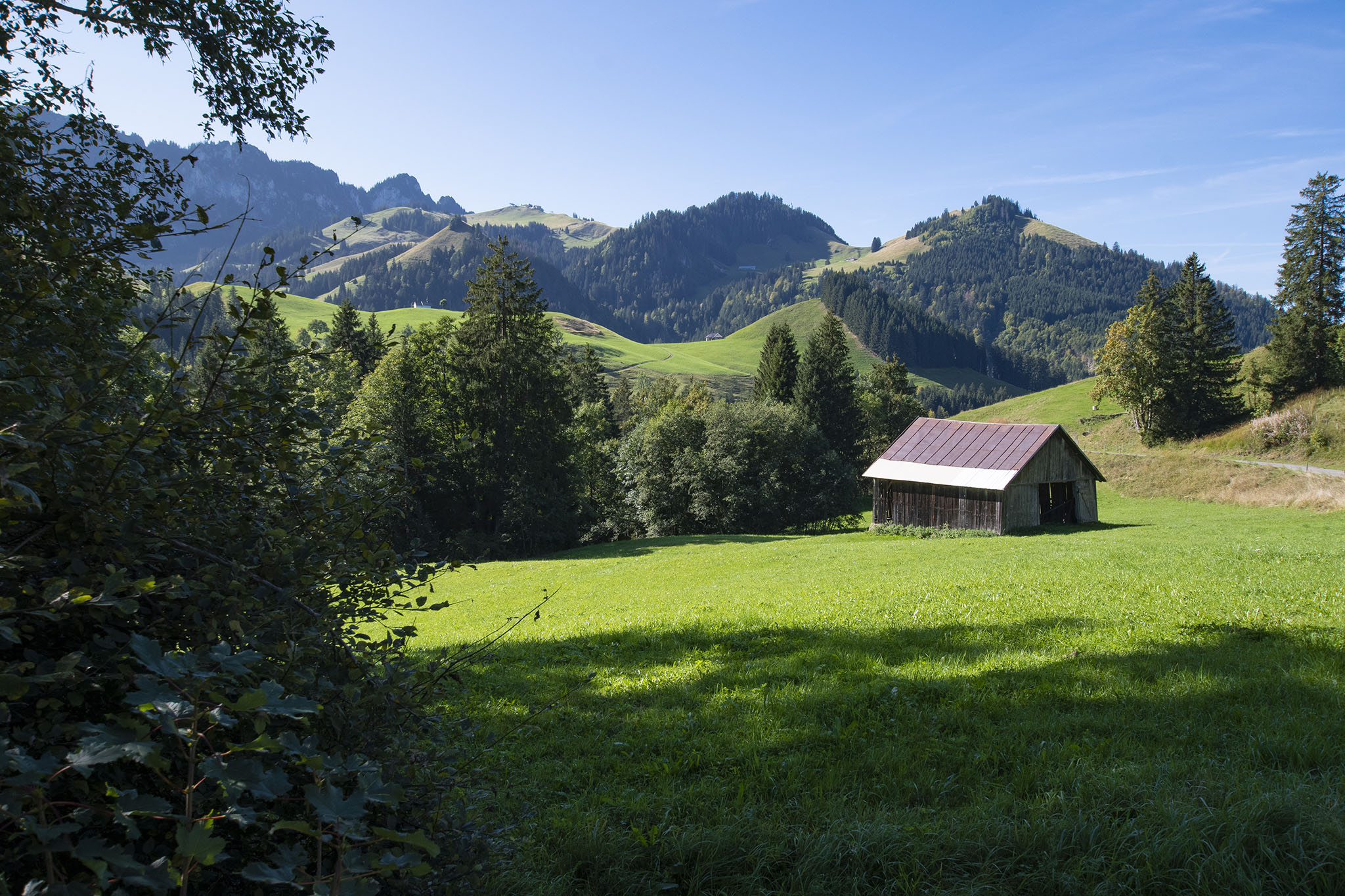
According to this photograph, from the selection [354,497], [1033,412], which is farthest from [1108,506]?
[354,497]

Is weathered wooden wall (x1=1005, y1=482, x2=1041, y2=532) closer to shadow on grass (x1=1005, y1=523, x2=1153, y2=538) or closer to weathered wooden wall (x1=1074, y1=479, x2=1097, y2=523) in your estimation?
shadow on grass (x1=1005, y1=523, x2=1153, y2=538)

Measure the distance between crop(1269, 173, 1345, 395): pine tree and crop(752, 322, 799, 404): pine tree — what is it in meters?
39.5

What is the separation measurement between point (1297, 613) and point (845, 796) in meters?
8.80

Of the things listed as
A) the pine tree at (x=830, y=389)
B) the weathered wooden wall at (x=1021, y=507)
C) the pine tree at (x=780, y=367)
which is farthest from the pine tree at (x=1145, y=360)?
the weathered wooden wall at (x=1021, y=507)

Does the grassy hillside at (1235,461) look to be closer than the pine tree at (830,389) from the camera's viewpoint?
Yes

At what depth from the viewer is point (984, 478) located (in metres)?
32.9

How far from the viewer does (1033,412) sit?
82250 millimetres

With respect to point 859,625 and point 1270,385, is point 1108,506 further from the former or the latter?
point 859,625

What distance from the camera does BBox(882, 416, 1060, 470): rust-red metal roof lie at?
33.4 m

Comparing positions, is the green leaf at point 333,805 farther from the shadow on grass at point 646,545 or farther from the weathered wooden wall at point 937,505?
the weathered wooden wall at point 937,505

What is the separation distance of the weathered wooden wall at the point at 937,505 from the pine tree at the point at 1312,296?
41.3 m

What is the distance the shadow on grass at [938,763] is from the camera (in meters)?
3.55

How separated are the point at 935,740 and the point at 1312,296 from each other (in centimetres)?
7299

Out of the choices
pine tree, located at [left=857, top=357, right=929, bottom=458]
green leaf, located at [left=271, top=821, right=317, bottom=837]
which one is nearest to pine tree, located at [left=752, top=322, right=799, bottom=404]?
pine tree, located at [left=857, top=357, right=929, bottom=458]
